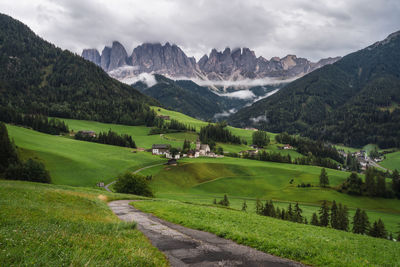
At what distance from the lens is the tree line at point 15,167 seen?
205ft

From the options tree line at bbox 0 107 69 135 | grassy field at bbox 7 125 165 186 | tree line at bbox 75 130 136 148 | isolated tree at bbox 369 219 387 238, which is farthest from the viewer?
tree line at bbox 75 130 136 148

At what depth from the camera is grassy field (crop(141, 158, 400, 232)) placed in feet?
288

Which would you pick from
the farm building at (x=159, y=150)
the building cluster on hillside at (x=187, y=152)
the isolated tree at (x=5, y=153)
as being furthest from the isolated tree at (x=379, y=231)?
the farm building at (x=159, y=150)

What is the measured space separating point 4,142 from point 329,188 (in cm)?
12710

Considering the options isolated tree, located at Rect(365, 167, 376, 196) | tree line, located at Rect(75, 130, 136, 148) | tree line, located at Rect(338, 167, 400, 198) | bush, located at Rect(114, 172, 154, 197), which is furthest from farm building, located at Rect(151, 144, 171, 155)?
isolated tree, located at Rect(365, 167, 376, 196)

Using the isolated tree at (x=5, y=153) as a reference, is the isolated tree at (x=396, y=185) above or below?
below

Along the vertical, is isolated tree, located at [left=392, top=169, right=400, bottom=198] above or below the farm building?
below

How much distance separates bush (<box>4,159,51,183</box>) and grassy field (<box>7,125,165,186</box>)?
37.3 feet

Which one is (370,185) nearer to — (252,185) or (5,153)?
(252,185)

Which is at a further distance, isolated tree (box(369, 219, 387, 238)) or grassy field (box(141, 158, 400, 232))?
grassy field (box(141, 158, 400, 232))

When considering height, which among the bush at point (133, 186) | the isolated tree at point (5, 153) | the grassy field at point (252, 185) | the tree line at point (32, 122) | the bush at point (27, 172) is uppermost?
the tree line at point (32, 122)

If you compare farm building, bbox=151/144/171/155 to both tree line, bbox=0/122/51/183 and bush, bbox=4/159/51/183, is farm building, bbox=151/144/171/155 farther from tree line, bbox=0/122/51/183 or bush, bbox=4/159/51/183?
bush, bbox=4/159/51/183

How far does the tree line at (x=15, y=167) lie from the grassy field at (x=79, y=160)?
11590mm

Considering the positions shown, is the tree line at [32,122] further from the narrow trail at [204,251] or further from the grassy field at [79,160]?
the narrow trail at [204,251]
